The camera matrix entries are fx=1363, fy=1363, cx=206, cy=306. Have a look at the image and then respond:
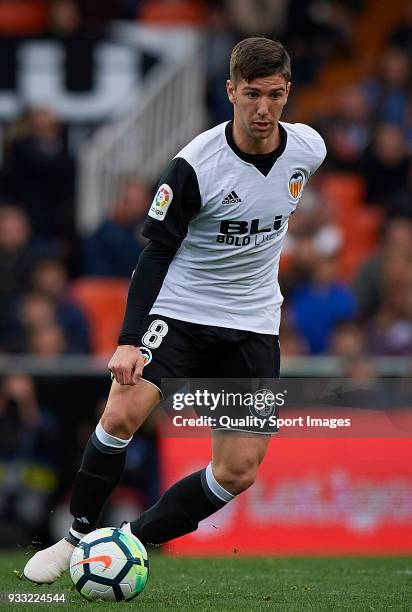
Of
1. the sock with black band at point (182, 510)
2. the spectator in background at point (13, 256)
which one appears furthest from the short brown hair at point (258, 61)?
the spectator in background at point (13, 256)

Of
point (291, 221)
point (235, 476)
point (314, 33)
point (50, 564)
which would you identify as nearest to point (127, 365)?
point (235, 476)

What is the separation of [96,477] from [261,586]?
0.95m

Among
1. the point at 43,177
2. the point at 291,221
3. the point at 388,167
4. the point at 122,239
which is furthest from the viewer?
the point at 388,167

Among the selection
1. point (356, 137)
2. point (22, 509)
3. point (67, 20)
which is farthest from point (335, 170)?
point (22, 509)

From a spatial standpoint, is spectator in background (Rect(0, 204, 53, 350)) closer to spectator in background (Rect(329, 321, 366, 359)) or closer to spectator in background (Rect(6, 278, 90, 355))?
spectator in background (Rect(6, 278, 90, 355))

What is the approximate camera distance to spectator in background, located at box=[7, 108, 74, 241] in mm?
12875

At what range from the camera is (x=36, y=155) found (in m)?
12.9

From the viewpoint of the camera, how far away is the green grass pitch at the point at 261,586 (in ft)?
17.7

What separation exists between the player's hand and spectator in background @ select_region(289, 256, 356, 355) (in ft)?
18.0

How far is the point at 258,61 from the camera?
5.55 metres

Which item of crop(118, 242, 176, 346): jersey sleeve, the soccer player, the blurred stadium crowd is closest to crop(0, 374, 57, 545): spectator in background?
the blurred stadium crowd

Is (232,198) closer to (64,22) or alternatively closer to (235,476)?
(235,476)

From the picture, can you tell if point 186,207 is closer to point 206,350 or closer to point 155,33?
point 206,350

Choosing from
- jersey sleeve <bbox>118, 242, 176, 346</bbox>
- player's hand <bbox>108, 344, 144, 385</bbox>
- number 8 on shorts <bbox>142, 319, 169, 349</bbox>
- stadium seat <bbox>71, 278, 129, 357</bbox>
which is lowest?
stadium seat <bbox>71, 278, 129, 357</bbox>
